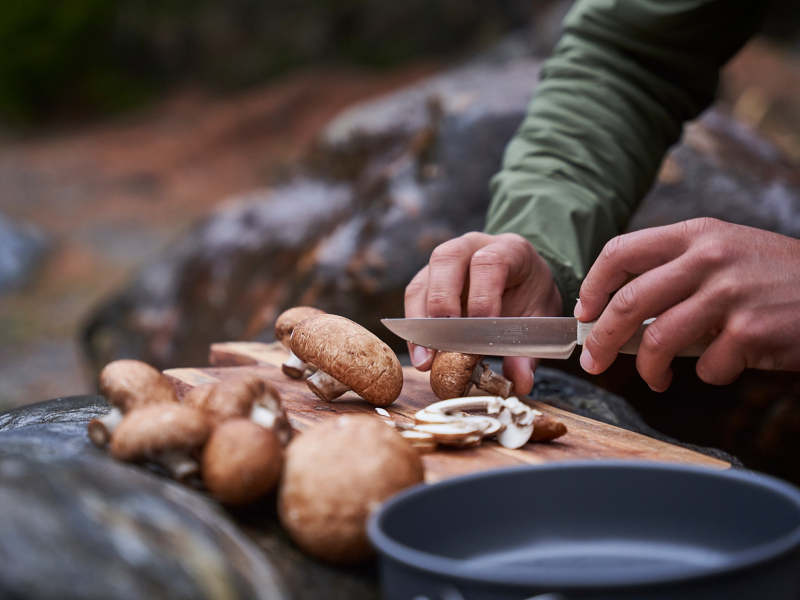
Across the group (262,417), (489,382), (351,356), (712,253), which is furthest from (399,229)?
(262,417)

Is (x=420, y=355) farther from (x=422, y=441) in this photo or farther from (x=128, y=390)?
(x=128, y=390)

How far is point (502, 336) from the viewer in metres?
1.71

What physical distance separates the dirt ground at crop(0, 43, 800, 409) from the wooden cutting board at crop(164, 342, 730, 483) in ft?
19.1

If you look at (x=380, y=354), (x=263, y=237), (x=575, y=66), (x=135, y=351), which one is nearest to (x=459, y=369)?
(x=380, y=354)

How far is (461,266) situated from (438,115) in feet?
8.53

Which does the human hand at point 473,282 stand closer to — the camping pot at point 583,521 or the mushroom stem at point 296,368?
the mushroom stem at point 296,368

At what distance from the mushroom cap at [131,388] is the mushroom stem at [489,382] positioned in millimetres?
788

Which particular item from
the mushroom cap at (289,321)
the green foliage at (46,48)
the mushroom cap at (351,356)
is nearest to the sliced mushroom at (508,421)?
the mushroom cap at (351,356)

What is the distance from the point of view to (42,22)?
48.6ft

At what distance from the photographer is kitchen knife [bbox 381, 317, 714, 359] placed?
167 cm

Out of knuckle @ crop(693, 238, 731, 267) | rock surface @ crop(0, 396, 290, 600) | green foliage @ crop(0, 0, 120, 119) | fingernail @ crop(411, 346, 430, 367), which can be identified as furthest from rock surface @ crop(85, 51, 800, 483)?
green foliage @ crop(0, 0, 120, 119)

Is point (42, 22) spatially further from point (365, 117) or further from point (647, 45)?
point (647, 45)

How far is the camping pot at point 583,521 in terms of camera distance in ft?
2.73

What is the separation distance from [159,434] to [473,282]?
0.99m
